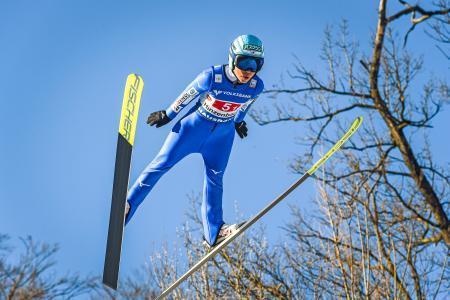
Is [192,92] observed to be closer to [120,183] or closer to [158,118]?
[158,118]

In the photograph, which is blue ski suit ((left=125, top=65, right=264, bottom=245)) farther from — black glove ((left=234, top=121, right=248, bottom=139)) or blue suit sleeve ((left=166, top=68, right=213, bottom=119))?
black glove ((left=234, top=121, right=248, bottom=139))

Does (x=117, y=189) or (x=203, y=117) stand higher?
(x=203, y=117)

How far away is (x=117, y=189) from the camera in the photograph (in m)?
5.79

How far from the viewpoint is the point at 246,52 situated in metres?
5.60

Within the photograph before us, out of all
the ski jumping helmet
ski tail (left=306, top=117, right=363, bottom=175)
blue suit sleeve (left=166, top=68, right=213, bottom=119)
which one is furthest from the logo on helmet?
ski tail (left=306, top=117, right=363, bottom=175)

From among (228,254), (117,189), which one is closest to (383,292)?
(228,254)

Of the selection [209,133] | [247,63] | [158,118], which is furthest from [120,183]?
[247,63]

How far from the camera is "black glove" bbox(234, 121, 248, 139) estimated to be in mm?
6383

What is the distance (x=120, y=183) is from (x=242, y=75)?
123 centimetres

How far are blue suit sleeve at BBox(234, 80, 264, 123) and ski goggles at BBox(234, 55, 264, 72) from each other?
10.6 inches

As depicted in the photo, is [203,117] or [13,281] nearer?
[203,117]

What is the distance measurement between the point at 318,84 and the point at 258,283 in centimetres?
429

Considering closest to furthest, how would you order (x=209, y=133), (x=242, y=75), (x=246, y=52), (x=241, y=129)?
(x=246, y=52), (x=242, y=75), (x=209, y=133), (x=241, y=129)

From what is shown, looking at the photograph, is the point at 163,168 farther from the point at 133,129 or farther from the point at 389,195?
the point at 389,195
